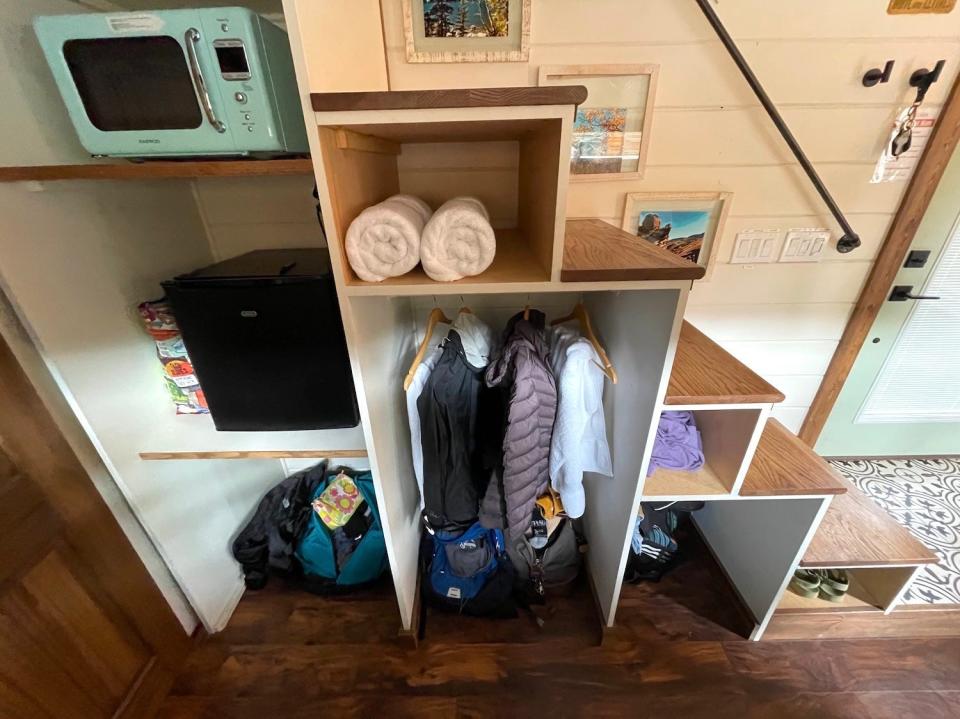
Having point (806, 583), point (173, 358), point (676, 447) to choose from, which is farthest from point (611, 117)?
point (806, 583)

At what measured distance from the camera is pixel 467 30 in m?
1.05

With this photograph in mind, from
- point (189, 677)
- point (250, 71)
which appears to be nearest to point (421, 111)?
point (250, 71)

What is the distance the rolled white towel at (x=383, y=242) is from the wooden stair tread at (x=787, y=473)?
1082 millimetres

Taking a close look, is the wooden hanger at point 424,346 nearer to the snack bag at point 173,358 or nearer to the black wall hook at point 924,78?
the snack bag at point 173,358

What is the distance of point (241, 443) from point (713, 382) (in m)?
1.26

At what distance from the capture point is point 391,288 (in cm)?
79

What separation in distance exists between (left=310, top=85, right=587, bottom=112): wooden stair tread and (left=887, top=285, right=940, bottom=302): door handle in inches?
62.9

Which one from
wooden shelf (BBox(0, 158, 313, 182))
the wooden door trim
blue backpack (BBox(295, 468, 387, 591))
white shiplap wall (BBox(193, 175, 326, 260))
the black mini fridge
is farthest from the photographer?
blue backpack (BBox(295, 468, 387, 591))

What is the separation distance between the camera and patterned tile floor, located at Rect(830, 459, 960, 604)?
1444 millimetres

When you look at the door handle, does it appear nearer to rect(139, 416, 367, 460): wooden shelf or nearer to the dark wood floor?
the dark wood floor

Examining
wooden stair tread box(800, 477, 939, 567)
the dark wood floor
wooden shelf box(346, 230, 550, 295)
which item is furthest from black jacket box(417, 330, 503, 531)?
wooden stair tread box(800, 477, 939, 567)

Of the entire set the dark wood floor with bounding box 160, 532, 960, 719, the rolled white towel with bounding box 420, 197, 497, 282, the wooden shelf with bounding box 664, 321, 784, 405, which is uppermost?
the rolled white towel with bounding box 420, 197, 497, 282

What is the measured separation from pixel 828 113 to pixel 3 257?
2.07 m

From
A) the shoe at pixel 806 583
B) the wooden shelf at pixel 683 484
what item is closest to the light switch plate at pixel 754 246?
the wooden shelf at pixel 683 484
